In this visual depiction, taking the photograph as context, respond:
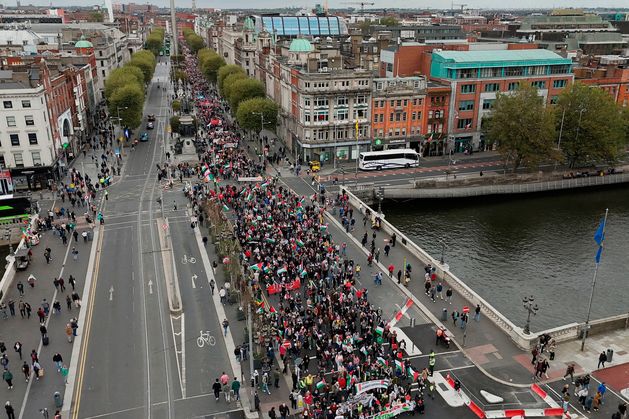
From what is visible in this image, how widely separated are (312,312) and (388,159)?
159ft

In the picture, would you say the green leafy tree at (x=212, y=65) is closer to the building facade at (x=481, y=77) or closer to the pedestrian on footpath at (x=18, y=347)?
the building facade at (x=481, y=77)

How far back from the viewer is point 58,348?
38969 mm

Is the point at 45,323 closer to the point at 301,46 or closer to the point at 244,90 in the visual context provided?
the point at 301,46

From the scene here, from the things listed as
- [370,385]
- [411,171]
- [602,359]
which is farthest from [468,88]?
[370,385]

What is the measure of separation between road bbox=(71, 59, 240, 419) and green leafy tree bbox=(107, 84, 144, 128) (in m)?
42.7

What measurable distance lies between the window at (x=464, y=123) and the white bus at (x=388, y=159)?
12744mm

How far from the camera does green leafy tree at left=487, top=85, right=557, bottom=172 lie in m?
77.4

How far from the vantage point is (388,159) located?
85562 mm

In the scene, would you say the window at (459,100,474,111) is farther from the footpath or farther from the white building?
the white building

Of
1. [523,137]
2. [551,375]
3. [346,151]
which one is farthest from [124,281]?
[523,137]

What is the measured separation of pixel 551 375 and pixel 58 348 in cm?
3496

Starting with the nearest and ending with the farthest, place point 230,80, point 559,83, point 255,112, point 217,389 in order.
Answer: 1. point 217,389
2. point 559,83
3. point 255,112
4. point 230,80

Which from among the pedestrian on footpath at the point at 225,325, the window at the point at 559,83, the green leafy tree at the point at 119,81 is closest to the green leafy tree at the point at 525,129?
the window at the point at 559,83

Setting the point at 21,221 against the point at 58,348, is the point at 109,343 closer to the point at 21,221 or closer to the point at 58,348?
the point at 58,348
